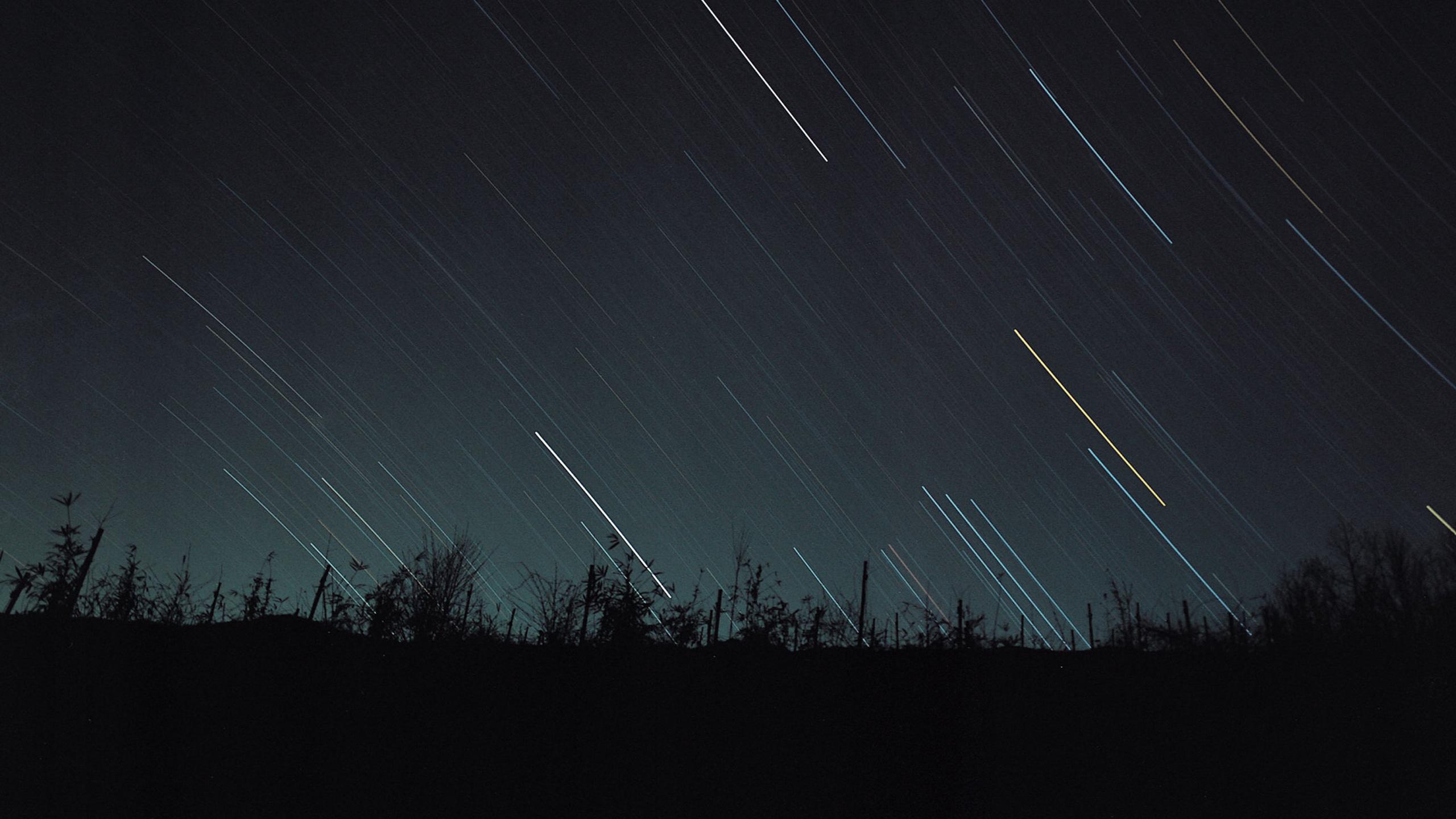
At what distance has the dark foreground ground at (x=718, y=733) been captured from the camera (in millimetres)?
8469

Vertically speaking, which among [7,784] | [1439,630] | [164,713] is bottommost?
[7,784]

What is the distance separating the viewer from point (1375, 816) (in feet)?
24.9

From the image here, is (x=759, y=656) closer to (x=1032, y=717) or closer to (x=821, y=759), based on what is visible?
(x=821, y=759)

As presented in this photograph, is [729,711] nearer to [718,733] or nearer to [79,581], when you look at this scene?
[718,733]

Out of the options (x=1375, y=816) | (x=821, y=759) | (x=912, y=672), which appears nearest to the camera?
(x=1375, y=816)

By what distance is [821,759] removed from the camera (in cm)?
942

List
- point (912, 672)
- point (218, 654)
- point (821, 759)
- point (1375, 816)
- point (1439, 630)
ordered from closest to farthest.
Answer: point (1375, 816)
point (821, 759)
point (1439, 630)
point (912, 672)
point (218, 654)

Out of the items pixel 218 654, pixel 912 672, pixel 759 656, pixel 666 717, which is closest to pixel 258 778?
→ pixel 218 654

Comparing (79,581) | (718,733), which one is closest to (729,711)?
(718,733)

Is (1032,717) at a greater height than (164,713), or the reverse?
(1032,717)

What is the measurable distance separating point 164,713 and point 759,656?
906 centimetres

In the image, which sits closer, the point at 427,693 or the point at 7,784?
the point at 7,784

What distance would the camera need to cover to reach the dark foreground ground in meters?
8.47

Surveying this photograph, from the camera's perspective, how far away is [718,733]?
9961mm
